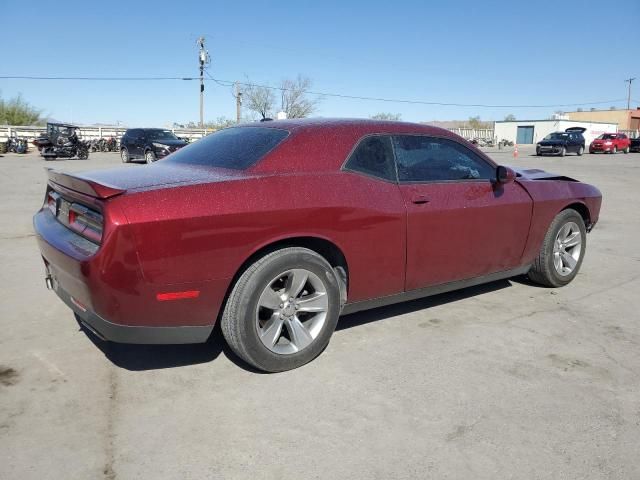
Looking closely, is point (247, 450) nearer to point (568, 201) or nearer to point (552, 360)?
point (552, 360)

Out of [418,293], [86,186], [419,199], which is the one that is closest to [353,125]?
[419,199]

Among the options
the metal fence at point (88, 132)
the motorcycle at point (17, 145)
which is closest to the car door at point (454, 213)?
the metal fence at point (88, 132)

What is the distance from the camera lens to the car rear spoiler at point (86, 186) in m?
2.69

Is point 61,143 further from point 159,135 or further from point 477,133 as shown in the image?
point 477,133

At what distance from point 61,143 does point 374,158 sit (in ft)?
84.3

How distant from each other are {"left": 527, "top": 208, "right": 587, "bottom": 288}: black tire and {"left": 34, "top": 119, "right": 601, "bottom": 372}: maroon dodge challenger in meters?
0.54

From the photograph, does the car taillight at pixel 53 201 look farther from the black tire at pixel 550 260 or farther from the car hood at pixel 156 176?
the black tire at pixel 550 260

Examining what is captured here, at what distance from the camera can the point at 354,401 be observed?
113 inches

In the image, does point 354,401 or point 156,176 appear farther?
point 156,176

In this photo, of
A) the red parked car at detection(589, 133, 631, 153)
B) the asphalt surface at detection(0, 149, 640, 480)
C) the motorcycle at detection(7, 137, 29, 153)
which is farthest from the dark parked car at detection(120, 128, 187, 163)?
the red parked car at detection(589, 133, 631, 153)

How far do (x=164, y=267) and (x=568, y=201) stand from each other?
385 centimetres

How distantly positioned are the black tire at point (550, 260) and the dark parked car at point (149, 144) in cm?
1892

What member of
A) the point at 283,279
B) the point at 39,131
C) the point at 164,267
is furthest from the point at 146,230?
the point at 39,131

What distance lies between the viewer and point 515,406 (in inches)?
112
